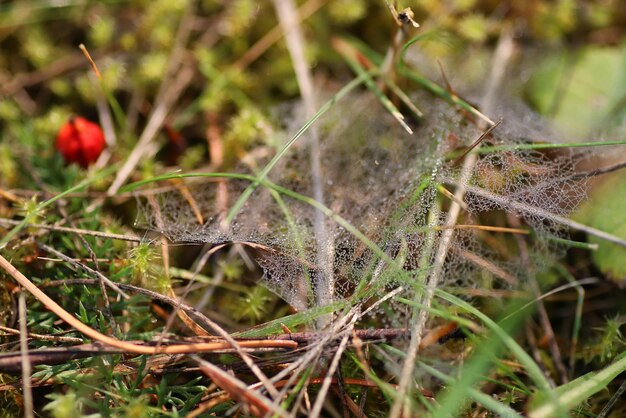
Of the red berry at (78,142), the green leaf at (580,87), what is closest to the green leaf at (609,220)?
the green leaf at (580,87)

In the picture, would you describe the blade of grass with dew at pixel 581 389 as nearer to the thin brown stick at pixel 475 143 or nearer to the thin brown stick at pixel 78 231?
the thin brown stick at pixel 475 143

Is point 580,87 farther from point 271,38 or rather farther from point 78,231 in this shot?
point 78,231

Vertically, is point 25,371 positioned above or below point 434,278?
above

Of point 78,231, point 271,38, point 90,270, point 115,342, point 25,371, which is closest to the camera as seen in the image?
point 25,371

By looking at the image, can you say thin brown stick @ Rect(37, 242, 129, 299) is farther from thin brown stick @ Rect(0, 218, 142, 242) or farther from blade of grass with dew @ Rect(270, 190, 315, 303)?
blade of grass with dew @ Rect(270, 190, 315, 303)

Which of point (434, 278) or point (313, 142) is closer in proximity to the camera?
point (434, 278)

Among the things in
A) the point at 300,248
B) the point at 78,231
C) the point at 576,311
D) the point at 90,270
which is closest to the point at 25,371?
the point at 90,270

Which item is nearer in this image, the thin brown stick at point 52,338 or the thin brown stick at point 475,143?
the thin brown stick at point 52,338
